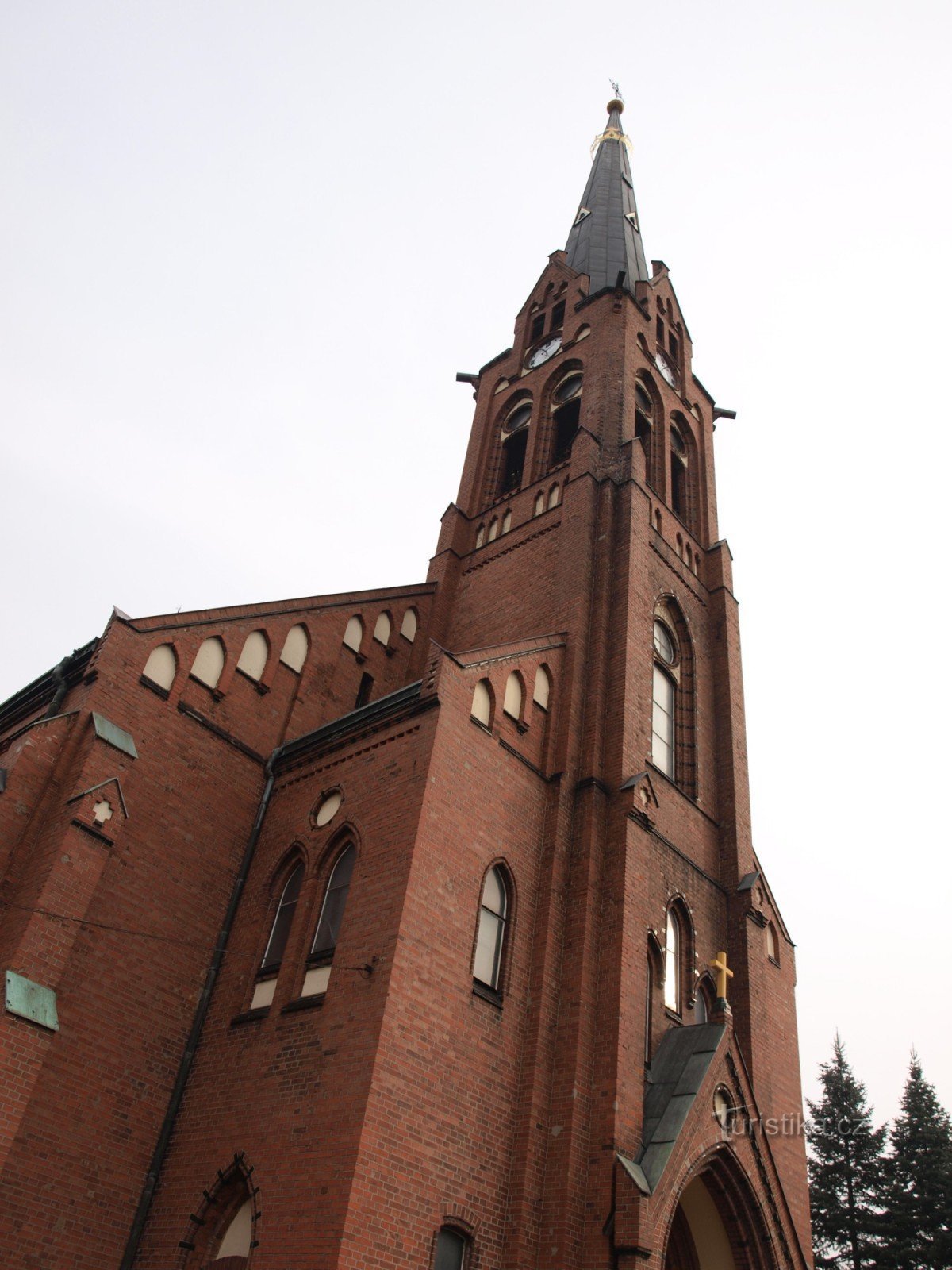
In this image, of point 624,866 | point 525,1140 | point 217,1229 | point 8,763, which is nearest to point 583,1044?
point 525,1140

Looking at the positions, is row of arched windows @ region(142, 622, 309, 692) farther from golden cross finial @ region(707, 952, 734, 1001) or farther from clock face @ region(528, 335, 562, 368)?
clock face @ region(528, 335, 562, 368)

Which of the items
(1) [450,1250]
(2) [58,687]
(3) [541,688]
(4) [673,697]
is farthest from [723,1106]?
(2) [58,687]

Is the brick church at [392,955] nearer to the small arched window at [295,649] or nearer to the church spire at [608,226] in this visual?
the small arched window at [295,649]

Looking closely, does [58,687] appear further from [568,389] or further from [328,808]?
[568,389]

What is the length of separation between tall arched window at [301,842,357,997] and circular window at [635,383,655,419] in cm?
1452

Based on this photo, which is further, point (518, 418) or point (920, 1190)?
point (920, 1190)

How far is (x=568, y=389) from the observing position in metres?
24.5

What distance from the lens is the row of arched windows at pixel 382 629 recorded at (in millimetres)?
18719

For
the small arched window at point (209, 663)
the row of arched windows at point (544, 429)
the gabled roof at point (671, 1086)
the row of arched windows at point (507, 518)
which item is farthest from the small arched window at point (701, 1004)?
the row of arched windows at point (544, 429)

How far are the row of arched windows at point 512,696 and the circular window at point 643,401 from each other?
406 inches

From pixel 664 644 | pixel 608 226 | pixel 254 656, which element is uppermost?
pixel 608 226

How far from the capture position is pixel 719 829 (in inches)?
700

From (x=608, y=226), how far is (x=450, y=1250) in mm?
28641

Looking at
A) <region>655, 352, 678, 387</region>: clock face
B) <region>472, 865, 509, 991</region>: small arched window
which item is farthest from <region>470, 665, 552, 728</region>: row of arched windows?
<region>655, 352, 678, 387</region>: clock face
